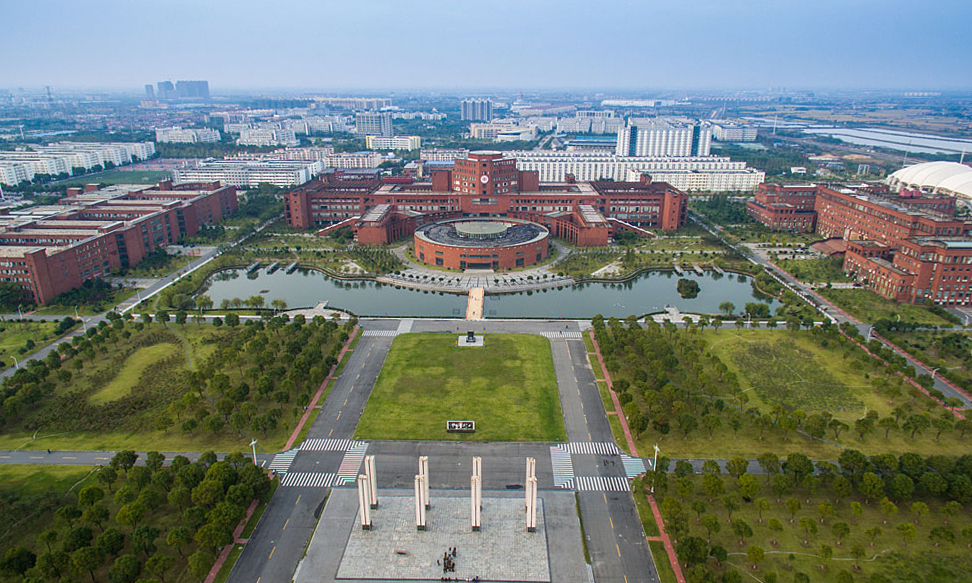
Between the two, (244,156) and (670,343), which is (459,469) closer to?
(670,343)

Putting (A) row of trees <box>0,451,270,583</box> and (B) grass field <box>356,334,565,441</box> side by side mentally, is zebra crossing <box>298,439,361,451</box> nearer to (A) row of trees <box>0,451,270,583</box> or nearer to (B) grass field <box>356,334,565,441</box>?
(B) grass field <box>356,334,565,441</box>

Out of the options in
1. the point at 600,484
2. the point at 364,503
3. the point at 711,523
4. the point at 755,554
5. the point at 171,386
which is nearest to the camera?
the point at 755,554

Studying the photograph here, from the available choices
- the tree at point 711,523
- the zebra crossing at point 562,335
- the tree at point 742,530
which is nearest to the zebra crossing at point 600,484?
the tree at point 711,523

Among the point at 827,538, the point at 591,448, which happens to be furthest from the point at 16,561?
the point at 827,538

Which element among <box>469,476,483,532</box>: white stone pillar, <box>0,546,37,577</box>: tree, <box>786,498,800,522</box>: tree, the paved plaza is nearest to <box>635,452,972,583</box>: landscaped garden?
<box>786,498,800,522</box>: tree

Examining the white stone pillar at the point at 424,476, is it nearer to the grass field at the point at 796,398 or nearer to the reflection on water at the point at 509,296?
the grass field at the point at 796,398

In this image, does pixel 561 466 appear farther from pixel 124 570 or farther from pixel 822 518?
pixel 124 570
